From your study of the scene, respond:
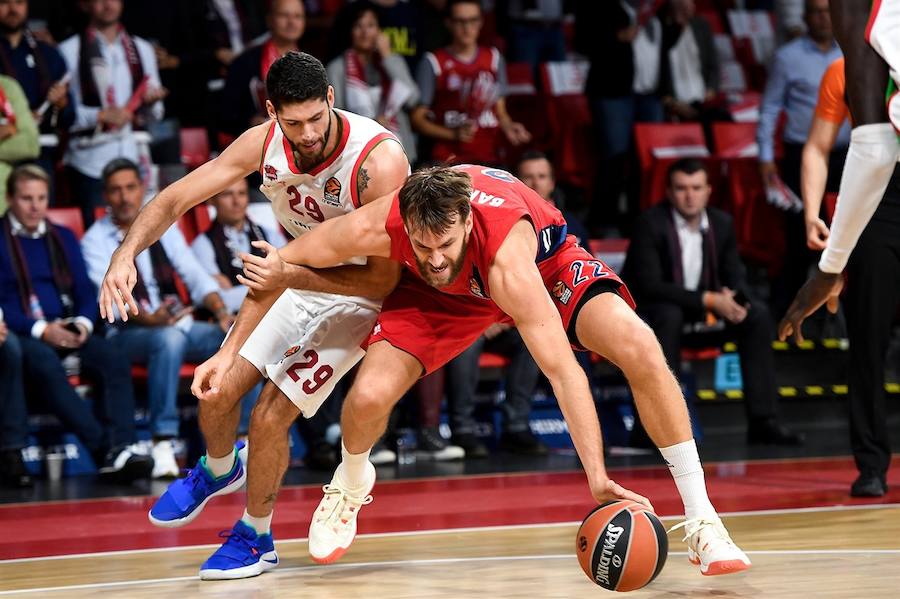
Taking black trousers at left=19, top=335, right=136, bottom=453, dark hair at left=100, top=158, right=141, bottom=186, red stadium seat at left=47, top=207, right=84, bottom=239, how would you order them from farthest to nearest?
red stadium seat at left=47, top=207, right=84, bottom=239, dark hair at left=100, top=158, right=141, bottom=186, black trousers at left=19, top=335, right=136, bottom=453

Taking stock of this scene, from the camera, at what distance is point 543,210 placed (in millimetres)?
4422

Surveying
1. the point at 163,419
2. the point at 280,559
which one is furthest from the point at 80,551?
the point at 163,419

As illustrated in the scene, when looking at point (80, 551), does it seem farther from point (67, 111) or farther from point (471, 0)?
point (471, 0)

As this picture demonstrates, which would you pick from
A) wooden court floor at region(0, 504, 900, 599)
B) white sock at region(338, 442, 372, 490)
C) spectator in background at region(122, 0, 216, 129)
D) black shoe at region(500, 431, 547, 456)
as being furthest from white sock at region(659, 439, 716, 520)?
spectator in background at region(122, 0, 216, 129)

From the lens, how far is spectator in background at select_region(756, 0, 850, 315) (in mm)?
8625

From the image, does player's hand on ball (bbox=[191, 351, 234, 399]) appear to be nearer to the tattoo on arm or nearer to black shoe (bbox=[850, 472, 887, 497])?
the tattoo on arm

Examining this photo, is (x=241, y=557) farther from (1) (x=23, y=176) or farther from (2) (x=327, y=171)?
(1) (x=23, y=176)

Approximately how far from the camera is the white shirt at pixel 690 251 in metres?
7.65

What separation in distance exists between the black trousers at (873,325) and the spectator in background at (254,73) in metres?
3.68

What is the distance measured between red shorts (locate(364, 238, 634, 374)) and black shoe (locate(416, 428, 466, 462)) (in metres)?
2.53

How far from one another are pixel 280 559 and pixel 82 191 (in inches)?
149

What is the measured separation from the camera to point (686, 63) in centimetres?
947

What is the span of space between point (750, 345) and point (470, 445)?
1.71m

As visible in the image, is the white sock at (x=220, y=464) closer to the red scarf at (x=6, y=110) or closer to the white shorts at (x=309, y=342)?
the white shorts at (x=309, y=342)
